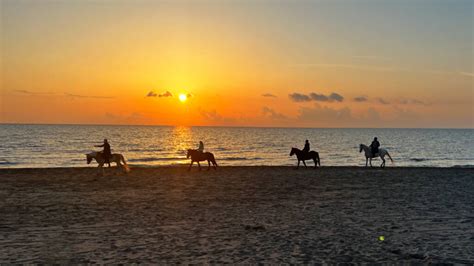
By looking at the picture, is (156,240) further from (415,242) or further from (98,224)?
(415,242)

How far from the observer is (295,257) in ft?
28.5

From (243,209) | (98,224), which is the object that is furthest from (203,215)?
(98,224)

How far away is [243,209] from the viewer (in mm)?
14242

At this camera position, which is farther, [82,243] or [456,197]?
[456,197]

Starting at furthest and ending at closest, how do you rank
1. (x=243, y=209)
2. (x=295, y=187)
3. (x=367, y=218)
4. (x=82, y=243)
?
(x=295, y=187)
(x=243, y=209)
(x=367, y=218)
(x=82, y=243)

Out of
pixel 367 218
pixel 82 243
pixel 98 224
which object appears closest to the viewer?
pixel 82 243

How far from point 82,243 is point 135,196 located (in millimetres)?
7403

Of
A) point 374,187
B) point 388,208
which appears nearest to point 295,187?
point 374,187

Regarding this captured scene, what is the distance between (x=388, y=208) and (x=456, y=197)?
14.4 feet

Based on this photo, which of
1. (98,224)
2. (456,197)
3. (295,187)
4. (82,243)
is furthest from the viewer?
(295,187)

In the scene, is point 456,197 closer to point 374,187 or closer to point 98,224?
point 374,187

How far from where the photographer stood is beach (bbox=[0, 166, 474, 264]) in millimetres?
8922

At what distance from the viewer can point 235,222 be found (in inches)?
477

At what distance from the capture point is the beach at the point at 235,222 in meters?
8.92
